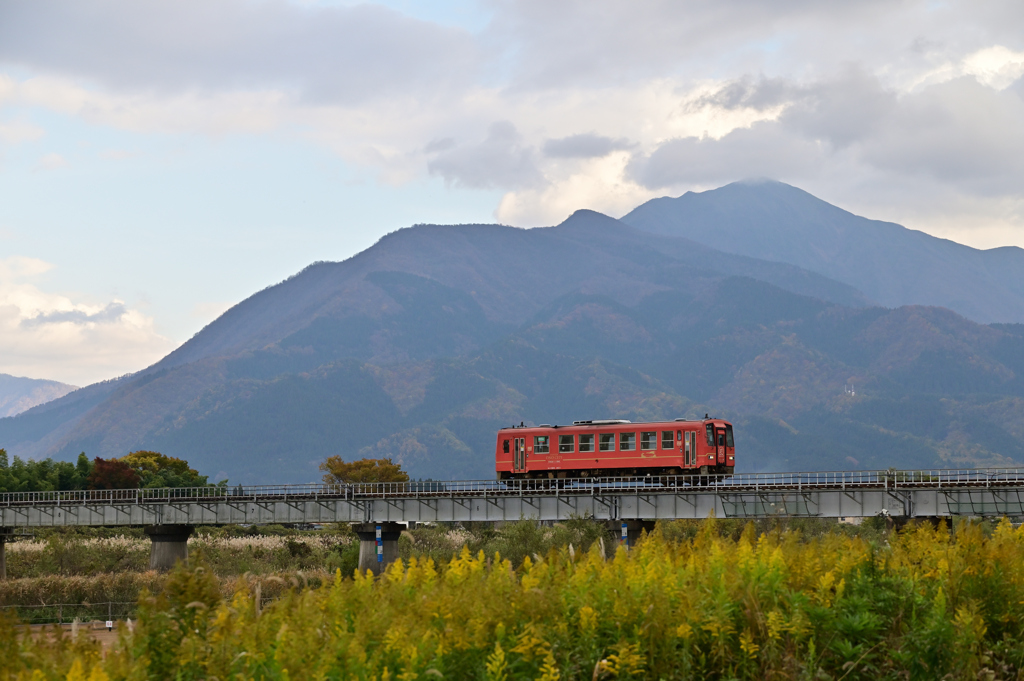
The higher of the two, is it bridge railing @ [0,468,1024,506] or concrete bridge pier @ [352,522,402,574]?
bridge railing @ [0,468,1024,506]

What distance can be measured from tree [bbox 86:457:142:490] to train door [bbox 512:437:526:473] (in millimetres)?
80986

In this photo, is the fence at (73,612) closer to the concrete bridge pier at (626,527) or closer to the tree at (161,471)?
the concrete bridge pier at (626,527)

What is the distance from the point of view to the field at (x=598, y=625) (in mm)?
16797

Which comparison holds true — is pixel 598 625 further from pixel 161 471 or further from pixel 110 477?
pixel 161 471

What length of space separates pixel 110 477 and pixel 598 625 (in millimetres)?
136856

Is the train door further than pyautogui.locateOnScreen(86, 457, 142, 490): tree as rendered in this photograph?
No

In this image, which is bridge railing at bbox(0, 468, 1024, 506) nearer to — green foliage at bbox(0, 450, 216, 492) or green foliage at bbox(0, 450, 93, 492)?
green foliage at bbox(0, 450, 93, 492)

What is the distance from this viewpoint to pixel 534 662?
58.1 feet

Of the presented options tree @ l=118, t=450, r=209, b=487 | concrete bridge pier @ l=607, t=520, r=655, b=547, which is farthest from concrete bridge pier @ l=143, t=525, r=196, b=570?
tree @ l=118, t=450, r=209, b=487

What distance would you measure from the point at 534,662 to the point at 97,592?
58660 mm

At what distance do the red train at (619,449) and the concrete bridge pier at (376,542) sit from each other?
29.8 feet

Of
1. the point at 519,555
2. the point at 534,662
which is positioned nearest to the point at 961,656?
the point at 534,662

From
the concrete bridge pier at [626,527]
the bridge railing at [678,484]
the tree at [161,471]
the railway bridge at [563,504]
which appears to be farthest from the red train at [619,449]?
the tree at [161,471]

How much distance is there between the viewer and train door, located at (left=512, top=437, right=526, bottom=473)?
3083 inches
